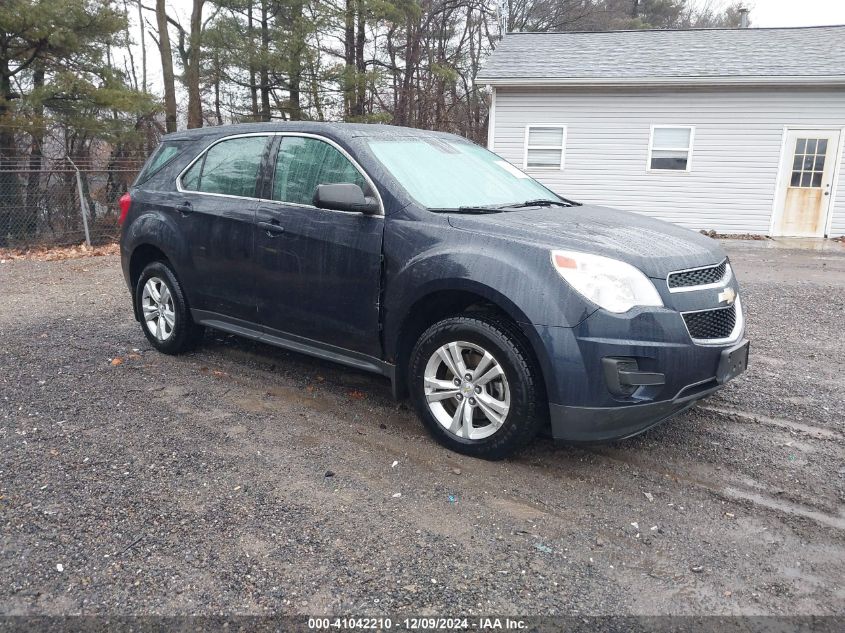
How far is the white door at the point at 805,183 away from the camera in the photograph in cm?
1410

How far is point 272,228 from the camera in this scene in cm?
428

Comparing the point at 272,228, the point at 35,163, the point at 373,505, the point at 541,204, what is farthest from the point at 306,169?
the point at 35,163

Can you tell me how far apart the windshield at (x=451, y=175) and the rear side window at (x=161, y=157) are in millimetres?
2050

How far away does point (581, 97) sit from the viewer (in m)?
14.9

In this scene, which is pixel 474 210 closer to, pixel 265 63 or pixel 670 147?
pixel 670 147

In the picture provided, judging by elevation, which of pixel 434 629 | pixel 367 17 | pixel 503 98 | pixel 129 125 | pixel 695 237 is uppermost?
pixel 367 17

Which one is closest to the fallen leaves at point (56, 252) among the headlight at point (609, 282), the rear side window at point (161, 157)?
the rear side window at point (161, 157)

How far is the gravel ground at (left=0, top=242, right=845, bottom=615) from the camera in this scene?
244 centimetres

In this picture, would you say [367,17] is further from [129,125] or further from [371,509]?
[371,509]

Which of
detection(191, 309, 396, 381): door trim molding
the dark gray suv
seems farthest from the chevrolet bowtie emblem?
detection(191, 309, 396, 381): door trim molding

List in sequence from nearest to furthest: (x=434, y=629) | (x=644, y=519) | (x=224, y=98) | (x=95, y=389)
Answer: (x=434, y=629)
(x=644, y=519)
(x=95, y=389)
(x=224, y=98)

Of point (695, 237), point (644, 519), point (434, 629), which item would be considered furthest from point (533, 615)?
point (695, 237)

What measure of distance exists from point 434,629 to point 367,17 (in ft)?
62.3

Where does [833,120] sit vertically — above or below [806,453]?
above
